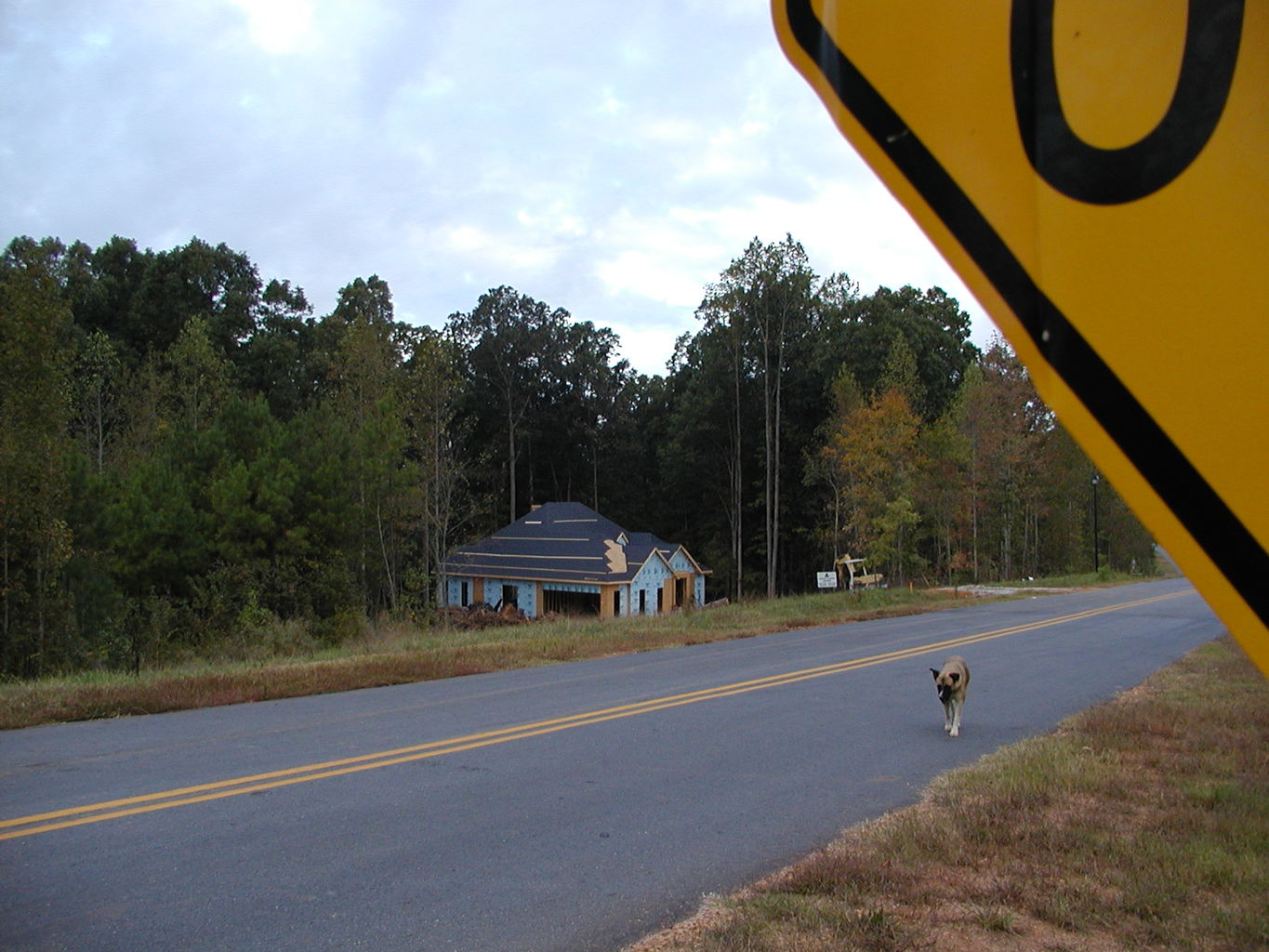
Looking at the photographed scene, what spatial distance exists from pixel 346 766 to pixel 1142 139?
7.27 meters

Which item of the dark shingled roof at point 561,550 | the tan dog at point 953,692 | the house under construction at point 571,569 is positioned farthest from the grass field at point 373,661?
the dark shingled roof at point 561,550

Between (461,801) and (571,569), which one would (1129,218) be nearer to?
(461,801)

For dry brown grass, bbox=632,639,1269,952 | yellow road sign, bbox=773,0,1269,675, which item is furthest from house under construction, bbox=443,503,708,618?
yellow road sign, bbox=773,0,1269,675

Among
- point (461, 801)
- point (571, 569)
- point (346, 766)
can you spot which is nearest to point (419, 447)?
point (571, 569)

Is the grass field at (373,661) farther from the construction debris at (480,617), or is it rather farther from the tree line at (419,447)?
the construction debris at (480,617)

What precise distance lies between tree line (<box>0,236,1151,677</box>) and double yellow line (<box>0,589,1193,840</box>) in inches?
201

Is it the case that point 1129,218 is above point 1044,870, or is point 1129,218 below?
above

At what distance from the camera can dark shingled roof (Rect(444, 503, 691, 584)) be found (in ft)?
123

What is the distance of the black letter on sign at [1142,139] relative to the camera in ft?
2.94

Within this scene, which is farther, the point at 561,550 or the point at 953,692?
the point at 561,550

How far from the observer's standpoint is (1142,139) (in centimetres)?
93

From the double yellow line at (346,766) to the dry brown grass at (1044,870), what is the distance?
141 inches

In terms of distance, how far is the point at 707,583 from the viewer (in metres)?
51.3

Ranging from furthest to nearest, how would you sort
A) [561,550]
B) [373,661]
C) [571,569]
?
[561,550]
[571,569]
[373,661]
